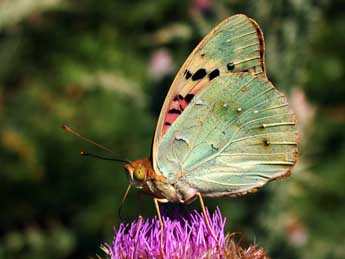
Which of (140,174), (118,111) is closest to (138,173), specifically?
(140,174)

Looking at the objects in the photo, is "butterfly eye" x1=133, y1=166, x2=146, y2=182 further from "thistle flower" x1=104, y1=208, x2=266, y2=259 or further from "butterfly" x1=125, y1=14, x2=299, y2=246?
"thistle flower" x1=104, y1=208, x2=266, y2=259

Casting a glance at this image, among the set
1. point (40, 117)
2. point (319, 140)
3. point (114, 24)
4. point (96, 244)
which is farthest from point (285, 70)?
point (114, 24)

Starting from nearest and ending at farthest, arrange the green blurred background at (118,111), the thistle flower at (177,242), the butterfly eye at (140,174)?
the thistle flower at (177,242)
the butterfly eye at (140,174)
the green blurred background at (118,111)

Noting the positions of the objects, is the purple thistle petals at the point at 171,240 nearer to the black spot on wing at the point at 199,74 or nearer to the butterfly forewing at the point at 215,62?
the butterfly forewing at the point at 215,62

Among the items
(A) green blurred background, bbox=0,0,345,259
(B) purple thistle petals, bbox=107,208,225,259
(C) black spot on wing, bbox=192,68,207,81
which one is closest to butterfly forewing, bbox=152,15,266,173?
(C) black spot on wing, bbox=192,68,207,81

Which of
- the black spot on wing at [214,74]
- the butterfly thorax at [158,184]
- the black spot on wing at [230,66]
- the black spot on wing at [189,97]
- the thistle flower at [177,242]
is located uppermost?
the black spot on wing at [230,66]

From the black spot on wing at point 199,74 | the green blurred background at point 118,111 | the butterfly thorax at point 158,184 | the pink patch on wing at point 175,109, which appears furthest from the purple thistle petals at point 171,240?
the green blurred background at point 118,111

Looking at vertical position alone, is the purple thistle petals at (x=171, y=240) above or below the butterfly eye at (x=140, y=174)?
below
